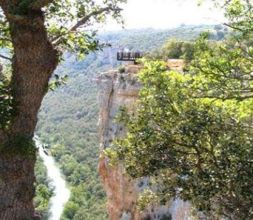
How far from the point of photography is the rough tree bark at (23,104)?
484 cm

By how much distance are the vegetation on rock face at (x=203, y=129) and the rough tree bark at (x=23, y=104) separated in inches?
149

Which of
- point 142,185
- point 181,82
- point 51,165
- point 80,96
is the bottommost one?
point 51,165

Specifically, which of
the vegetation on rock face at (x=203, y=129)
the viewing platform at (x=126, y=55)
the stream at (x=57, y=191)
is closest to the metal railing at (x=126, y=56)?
the viewing platform at (x=126, y=55)

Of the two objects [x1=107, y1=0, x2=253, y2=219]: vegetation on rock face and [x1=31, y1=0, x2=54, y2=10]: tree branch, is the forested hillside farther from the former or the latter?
[x1=31, y1=0, x2=54, y2=10]: tree branch

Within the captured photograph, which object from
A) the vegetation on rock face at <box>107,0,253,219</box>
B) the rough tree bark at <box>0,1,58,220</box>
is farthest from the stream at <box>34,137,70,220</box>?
the rough tree bark at <box>0,1,58,220</box>

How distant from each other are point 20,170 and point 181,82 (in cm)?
451

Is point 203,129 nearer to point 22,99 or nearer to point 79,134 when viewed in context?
point 22,99

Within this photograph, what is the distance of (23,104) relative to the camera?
502cm

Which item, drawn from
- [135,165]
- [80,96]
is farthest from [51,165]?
[135,165]

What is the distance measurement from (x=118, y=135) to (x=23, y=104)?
19.6 meters

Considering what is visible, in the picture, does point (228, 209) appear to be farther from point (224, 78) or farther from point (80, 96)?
point (80, 96)

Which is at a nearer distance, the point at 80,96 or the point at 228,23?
the point at 228,23

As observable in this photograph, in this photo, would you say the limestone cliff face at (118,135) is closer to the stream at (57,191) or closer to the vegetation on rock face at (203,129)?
the vegetation on rock face at (203,129)

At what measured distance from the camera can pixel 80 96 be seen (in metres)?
130
